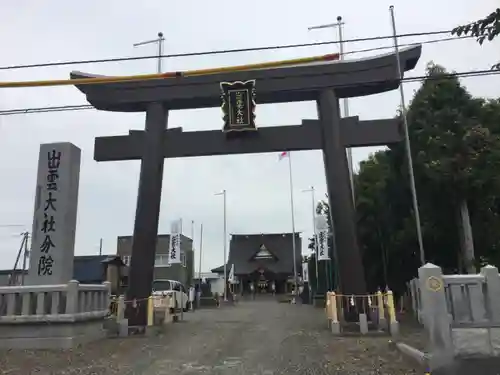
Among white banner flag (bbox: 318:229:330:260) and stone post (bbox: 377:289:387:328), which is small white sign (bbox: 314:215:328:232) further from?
stone post (bbox: 377:289:387:328)

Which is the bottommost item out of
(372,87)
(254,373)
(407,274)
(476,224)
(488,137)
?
(254,373)

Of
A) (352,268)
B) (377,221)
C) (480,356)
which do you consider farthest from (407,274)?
(480,356)

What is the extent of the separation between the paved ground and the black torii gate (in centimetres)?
322

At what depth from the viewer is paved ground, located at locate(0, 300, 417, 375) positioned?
8.84 m

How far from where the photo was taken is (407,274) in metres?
21.2

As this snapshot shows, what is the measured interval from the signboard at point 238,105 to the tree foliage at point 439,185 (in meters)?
5.94

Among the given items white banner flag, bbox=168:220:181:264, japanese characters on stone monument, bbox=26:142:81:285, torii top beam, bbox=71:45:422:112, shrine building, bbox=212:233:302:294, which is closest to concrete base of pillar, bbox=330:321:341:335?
japanese characters on stone monument, bbox=26:142:81:285

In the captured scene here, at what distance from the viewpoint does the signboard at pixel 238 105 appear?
53.6 ft

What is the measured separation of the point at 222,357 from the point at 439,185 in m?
9.39

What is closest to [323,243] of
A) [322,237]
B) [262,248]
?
[322,237]

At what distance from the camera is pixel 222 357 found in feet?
33.1

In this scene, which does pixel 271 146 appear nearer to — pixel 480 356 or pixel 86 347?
pixel 86 347

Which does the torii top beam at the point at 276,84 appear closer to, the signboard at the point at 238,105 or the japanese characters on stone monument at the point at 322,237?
the signboard at the point at 238,105

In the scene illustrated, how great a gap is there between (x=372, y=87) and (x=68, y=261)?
37.2ft
